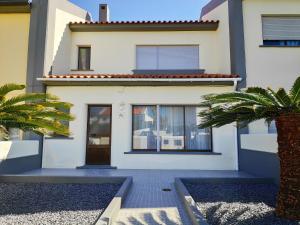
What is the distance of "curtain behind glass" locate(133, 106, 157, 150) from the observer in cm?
1194

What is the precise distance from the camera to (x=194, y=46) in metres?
14.2

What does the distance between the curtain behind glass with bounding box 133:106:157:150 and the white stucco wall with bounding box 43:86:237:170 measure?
1.27ft

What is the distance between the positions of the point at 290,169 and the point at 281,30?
9.55 meters

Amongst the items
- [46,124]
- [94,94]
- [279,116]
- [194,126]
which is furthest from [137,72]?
[279,116]

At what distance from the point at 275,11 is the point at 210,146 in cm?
768

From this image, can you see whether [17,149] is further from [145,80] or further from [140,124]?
[145,80]

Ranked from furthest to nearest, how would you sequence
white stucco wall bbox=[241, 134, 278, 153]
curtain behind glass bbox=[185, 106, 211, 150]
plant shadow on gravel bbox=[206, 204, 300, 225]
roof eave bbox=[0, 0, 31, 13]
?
roof eave bbox=[0, 0, 31, 13] → curtain behind glass bbox=[185, 106, 211, 150] → white stucco wall bbox=[241, 134, 278, 153] → plant shadow on gravel bbox=[206, 204, 300, 225]

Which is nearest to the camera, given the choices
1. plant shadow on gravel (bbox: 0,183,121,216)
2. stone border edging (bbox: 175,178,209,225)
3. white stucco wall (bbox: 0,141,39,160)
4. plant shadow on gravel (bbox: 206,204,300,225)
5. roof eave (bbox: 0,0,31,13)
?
stone border edging (bbox: 175,178,209,225)

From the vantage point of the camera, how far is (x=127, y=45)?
1407cm

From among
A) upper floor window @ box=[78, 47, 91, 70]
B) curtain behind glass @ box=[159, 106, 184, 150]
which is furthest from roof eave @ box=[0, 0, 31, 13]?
curtain behind glass @ box=[159, 106, 184, 150]

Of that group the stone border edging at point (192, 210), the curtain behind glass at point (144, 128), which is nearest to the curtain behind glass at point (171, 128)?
the curtain behind glass at point (144, 128)

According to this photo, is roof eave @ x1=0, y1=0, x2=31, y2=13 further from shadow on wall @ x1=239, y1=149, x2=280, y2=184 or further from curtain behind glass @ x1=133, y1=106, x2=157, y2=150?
shadow on wall @ x1=239, y1=149, x2=280, y2=184

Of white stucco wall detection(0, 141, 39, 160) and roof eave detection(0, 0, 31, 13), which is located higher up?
roof eave detection(0, 0, 31, 13)

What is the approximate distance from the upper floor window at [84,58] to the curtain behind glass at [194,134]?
6.48 m
